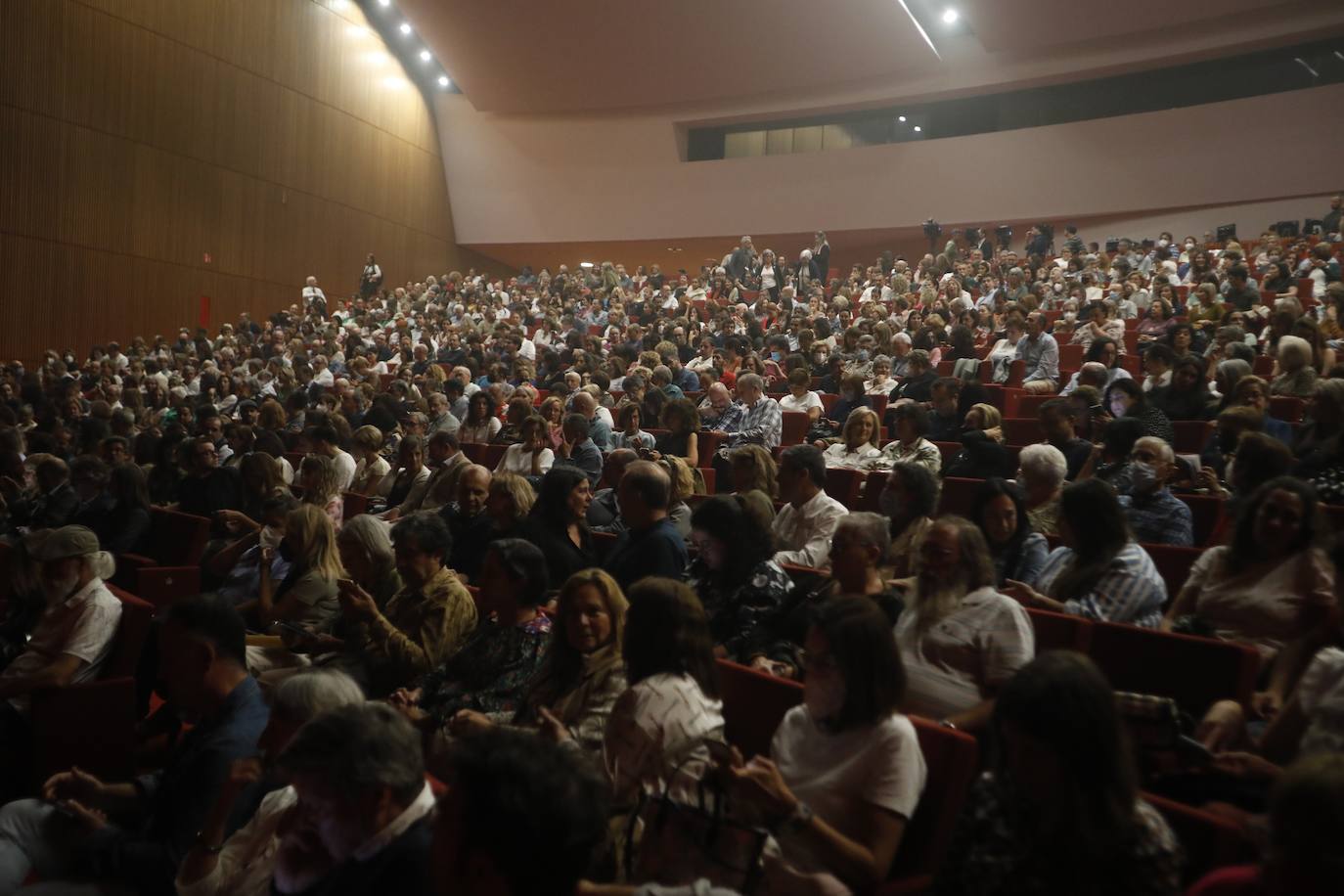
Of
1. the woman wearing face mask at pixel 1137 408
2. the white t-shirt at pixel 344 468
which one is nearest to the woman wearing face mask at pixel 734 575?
the woman wearing face mask at pixel 1137 408

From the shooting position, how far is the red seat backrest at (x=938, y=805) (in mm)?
1547

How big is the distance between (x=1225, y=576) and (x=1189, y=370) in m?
2.45

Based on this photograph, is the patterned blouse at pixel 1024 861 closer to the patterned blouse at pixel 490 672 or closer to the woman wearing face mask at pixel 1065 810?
the woman wearing face mask at pixel 1065 810

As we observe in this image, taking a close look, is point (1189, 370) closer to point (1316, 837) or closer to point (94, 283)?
point (1316, 837)

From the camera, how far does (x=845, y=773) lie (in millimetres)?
1551

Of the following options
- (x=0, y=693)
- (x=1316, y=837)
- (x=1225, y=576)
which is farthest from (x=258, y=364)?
(x=1316, y=837)

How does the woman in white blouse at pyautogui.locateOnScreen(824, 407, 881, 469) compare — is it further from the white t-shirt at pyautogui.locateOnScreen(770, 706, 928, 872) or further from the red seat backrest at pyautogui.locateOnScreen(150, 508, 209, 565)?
the white t-shirt at pyautogui.locateOnScreen(770, 706, 928, 872)

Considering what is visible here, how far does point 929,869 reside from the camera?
5.05ft

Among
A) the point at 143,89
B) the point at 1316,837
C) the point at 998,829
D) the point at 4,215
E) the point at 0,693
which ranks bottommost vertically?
the point at 0,693

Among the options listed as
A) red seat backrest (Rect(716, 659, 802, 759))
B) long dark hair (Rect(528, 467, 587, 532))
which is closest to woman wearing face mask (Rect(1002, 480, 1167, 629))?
red seat backrest (Rect(716, 659, 802, 759))

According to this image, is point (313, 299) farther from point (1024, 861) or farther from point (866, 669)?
point (1024, 861)

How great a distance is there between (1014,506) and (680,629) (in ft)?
4.33

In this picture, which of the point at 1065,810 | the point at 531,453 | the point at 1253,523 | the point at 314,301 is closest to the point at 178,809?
the point at 1065,810

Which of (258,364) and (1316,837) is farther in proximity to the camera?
(258,364)
